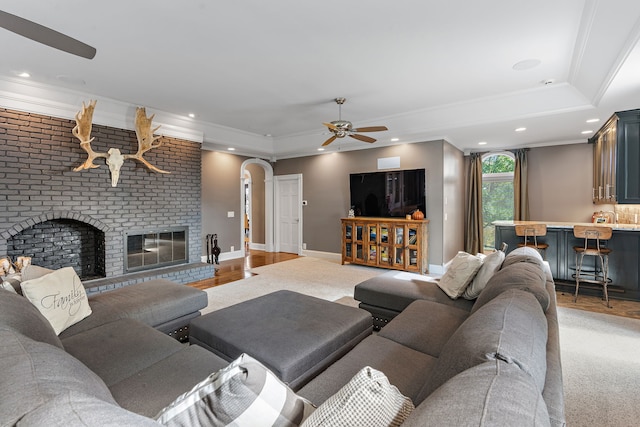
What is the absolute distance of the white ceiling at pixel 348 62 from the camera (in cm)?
239

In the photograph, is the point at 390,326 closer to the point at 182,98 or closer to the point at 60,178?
the point at 182,98

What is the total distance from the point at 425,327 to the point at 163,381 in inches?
59.8

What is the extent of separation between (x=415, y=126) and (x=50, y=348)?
17.0 ft

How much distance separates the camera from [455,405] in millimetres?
643

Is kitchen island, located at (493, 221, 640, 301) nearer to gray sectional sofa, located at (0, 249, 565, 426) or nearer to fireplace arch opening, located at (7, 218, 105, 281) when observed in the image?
gray sectional sofa, located at (0, 249, 565, 426)

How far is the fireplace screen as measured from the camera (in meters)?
4.79

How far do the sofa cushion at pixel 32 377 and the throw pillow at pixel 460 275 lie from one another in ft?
8.23

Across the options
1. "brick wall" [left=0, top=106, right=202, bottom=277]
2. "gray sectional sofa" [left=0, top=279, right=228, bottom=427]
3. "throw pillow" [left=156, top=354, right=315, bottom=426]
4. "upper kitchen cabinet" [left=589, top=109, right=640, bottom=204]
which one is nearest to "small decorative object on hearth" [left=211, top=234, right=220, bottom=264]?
"brick wall" [left=0, top=106, right=202, bottom=277]

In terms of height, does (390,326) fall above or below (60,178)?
below

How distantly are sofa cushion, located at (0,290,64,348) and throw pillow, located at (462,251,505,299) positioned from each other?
2727 millimetres

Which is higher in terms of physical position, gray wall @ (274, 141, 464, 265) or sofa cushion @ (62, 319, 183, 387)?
gray wall @ (274, 141, 464, 265)

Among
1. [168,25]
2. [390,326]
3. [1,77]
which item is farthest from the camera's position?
[1,77]

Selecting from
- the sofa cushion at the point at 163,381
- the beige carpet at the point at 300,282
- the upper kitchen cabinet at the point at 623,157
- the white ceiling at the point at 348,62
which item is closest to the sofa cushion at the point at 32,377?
the sofa cushion at the point at 163,381

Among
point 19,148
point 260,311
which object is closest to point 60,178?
point 19,148
